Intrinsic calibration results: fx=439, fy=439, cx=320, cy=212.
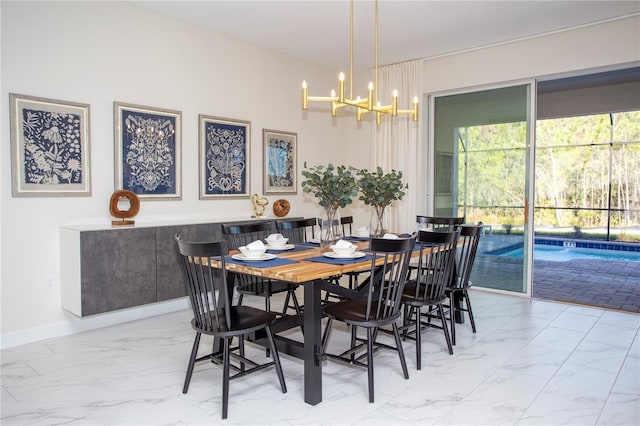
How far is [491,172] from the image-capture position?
5211 millimetres

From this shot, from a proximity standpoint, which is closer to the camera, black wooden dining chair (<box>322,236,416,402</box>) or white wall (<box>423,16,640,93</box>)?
black wooden dining chair (<box>322,236,416,402</box>)

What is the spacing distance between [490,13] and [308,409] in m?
3.82

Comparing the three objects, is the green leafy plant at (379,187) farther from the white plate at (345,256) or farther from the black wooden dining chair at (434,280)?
the white plate at (345,256)

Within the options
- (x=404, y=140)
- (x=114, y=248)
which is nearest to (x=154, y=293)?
(x=114, y=248)

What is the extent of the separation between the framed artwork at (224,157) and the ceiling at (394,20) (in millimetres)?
997

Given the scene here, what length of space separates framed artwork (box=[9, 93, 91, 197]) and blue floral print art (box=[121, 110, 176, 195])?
1.14ft

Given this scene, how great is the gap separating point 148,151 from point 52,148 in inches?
32.0

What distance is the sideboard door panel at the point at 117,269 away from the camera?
341 centimetres

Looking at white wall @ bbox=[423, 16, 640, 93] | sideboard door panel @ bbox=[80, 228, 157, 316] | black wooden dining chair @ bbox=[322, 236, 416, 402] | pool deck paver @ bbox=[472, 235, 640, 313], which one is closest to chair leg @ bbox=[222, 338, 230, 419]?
black wooden dining chair @ bbox=[322, 236, 416, 402]

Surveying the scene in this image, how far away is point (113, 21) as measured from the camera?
152 inches

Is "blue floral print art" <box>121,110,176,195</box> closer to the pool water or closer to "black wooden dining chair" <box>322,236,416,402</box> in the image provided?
"black wooden dining chair" <box>322,236,416,402</box>

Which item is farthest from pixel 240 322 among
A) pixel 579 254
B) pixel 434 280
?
pixel 579 254

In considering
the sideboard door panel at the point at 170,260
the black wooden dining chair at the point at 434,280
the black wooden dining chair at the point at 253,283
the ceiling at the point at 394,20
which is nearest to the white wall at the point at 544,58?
the ceiling at the point at 394,20

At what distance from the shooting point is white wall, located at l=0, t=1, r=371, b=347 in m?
3.36
